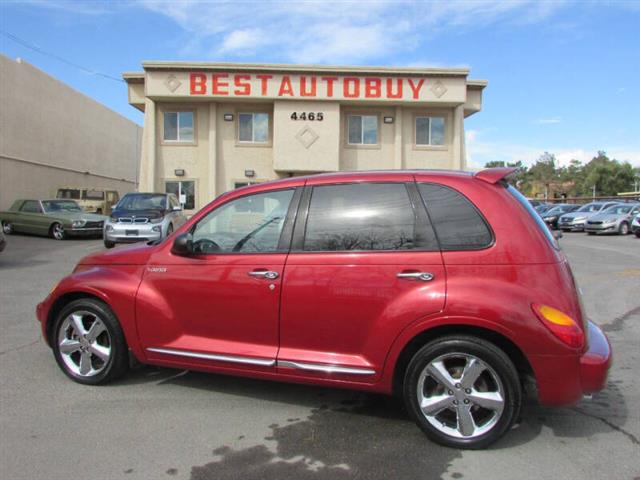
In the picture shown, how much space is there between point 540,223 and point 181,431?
9.18 ft

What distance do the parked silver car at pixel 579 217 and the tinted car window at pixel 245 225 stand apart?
25.0 m

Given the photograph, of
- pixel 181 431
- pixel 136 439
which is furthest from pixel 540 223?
pixel 136 439

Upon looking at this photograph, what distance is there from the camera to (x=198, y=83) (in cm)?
2262

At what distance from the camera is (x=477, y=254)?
3279 millimetres

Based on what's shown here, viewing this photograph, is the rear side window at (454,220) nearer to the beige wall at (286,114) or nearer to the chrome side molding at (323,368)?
the chrome side molding at (323,368)

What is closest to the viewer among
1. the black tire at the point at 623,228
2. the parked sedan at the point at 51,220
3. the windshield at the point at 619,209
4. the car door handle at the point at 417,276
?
the car door handle at the point at 417,276

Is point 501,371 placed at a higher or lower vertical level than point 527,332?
lower

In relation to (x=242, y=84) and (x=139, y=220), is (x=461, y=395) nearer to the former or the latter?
(x=139, y=220)

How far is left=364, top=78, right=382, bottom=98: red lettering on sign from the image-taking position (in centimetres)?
2289

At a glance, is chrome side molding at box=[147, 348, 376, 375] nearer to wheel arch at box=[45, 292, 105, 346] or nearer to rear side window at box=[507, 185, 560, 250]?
wheel arch at box=[45, 292, 105, 346]

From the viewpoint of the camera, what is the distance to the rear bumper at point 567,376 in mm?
3125

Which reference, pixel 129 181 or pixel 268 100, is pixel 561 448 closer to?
pixel 268 100

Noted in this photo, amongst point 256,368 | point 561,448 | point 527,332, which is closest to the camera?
point 527,332

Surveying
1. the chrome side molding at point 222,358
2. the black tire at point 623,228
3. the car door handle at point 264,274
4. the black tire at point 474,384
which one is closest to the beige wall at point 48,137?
the chrome side molding at point 222,358
